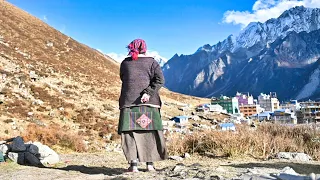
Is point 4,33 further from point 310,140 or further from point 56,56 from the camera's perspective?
point 310,140

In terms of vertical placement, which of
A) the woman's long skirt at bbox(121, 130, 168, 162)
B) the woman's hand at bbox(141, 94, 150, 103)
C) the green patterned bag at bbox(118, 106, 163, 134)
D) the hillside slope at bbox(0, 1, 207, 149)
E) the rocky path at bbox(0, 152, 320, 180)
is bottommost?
the rocky path at bbox(0, 152, 320, 180)

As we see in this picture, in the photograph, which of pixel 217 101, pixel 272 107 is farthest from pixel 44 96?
pixel 272 107

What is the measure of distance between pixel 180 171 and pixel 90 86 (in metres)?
38.5

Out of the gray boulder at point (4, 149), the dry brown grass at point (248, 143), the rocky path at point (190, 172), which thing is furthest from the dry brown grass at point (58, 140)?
the dry brown grass at point (248, 143)

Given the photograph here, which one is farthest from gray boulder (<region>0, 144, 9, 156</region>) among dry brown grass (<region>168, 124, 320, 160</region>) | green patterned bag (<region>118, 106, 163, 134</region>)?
dry brown grass (<region>168, 124, 320, 160</region>)

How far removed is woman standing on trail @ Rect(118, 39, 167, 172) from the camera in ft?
14.9

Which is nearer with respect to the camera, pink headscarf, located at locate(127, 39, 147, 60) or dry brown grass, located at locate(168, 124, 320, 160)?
pink headscarf, located at locate(127, 39, 147, 60)

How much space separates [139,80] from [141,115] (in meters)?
0.47

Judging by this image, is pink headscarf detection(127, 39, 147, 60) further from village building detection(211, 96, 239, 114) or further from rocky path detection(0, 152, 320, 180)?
village building detection(211, 96, 239, 114)

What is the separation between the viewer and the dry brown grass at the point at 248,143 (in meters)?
6.09

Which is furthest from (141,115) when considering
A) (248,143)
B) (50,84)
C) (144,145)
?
(50,84)

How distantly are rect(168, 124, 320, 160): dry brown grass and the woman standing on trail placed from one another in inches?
74.3

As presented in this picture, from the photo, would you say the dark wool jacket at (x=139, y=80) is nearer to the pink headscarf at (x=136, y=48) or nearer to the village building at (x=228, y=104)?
the pink headscarf at (x=136, y=48)

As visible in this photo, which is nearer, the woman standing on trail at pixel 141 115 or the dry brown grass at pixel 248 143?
the woman standing on trail at pixel 141 115
